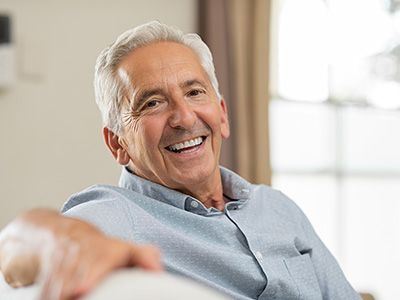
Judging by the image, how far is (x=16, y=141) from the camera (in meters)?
3.04

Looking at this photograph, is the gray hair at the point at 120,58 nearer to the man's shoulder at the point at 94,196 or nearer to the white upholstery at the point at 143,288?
the man's shoulder at the point at 94,196

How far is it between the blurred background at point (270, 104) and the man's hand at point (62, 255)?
7.29ft

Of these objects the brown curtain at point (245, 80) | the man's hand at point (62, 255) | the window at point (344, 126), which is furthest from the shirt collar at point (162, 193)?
the window at point (344, 126)

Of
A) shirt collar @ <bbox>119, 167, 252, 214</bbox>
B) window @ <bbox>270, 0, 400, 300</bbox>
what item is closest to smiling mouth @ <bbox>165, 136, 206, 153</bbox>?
shirt collar @ <bbox>119, 167, 252, 214</bbox>

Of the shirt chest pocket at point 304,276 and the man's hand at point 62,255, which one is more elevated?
the man's hand at point 62,255

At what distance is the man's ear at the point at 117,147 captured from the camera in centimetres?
181

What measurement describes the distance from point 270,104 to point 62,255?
3.37 metres

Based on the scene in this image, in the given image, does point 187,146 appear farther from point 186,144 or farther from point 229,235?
point 229,235

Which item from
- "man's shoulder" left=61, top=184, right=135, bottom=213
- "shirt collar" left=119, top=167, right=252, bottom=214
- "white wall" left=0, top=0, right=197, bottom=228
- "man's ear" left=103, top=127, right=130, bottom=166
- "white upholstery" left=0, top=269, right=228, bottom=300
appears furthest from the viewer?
"white wall" left=0, top=0, right=197, bottom=228

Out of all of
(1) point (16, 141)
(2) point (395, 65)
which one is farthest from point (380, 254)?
(1) point (16, 141)

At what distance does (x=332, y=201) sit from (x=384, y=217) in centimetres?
45

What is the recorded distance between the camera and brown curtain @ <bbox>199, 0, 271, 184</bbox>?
12.2 feet

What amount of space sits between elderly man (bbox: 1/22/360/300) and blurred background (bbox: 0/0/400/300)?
135cm

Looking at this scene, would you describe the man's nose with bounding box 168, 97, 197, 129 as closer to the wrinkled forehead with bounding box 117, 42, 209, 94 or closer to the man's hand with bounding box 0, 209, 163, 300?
the wrinkled forehead with bounding box 117, 42, 209, 94
